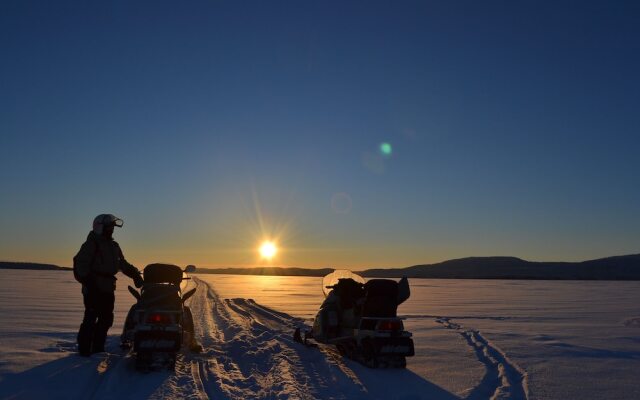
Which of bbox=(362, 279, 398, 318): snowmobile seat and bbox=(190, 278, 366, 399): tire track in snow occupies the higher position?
bbox=(362, 279, 398, 318): snowmobile seat

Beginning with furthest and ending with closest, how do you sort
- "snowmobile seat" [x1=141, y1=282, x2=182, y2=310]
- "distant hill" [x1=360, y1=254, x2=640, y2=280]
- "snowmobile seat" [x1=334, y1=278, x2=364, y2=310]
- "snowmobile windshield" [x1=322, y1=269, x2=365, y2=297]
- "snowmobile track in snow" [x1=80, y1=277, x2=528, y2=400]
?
1. "distant hill" [x1=360, y1=254, x2=640, y2=280]
2. "snowmobile windshield" [x1=322, y1=269, x2=365, y2=297]
3. "snowmobile seat" [x1=334, y1=278, x2=364, y2=310]
4. "snowmobile seat" [x1=141, y1=282, x2=182, y2=310]
5. "snowmobile track in snow" [x1=80, y1=277, x2=528, y2=400]

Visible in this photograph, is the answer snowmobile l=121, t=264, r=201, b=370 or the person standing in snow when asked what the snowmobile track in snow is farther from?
the person standing in snow

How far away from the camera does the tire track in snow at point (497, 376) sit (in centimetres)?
567

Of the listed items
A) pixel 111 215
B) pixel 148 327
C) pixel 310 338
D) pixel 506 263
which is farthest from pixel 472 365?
pixel 506 263

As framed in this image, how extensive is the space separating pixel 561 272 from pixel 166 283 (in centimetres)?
14995

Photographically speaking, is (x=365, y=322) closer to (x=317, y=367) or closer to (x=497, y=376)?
(x=317, y=367)

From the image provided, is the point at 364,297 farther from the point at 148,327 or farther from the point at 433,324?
the point at 433,324

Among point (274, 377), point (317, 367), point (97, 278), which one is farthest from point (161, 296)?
point (317, 367)

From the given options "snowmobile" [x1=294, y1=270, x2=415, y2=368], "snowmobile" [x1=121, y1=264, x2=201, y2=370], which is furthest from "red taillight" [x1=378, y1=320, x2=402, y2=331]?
"snowmobile" [x1=121, y1=264, x2=201, y2=370]

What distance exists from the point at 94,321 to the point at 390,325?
4.38m

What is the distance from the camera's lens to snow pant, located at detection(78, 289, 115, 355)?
23.4ft

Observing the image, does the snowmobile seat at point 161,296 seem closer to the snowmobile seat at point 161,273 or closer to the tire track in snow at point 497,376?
the snowmobile seat at point 161,273

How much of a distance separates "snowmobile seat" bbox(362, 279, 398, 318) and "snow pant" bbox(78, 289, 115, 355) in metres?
3.90

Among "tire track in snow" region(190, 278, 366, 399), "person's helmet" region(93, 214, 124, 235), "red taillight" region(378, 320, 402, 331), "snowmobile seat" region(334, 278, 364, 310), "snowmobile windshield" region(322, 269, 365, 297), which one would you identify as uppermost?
"person's helmet" region(93, 214, 124, 235)
